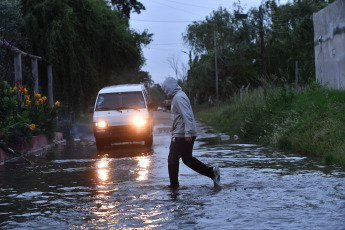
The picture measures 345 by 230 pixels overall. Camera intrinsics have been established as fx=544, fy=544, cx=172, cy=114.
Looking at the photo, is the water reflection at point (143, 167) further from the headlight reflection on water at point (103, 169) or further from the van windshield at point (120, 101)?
the van windshield at point (120, 101)

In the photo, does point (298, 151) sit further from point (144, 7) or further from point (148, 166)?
point (144, 7)

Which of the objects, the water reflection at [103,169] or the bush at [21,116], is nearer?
the water reflection at [103,169]

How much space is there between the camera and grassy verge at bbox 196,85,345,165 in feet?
40.0

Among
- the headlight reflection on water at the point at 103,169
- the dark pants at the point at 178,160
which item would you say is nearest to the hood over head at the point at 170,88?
the dark pants at the point at 178,160

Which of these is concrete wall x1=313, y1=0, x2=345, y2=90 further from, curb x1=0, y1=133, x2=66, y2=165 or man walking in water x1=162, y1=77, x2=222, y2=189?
man walking in water x1=162, y1=77, x2=222, y2=189

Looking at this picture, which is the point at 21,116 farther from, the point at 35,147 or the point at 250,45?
the point at 250,45

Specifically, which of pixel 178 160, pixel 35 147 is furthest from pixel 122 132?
pixel 178 160

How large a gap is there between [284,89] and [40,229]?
1461 cm

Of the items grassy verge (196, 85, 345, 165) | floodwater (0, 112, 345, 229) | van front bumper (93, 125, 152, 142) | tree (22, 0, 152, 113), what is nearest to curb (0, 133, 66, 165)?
floodwater (0, 112, 345, 229)

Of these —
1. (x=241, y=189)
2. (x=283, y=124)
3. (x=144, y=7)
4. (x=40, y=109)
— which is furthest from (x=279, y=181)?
(x=144, y=7)

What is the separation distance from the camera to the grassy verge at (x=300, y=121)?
12.2m

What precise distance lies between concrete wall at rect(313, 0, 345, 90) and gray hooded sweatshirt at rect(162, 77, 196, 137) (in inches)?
505

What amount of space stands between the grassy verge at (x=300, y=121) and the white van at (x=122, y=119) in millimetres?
3610

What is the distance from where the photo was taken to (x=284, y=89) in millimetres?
19312
